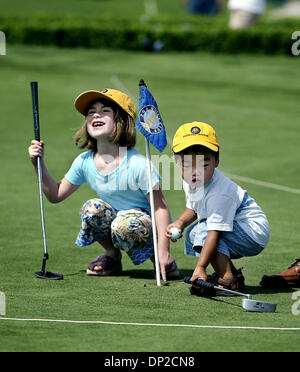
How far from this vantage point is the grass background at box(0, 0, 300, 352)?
4.71m

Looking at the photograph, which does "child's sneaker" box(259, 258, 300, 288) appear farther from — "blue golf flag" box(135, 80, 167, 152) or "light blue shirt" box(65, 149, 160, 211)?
"blue golf flag" box(135, 80, 167, 152)

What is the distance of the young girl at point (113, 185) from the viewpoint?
607 cm

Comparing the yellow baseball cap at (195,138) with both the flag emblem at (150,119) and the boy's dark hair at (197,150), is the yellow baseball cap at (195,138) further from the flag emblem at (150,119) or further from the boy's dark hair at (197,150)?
the flag emblem at (150,119)

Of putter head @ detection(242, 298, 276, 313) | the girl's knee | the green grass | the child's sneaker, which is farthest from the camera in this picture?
the girl's knee

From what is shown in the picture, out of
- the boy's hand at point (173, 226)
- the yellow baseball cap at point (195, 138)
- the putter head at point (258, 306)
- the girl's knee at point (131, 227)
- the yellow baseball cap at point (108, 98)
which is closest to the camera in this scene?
the putter head at point (258, 306)

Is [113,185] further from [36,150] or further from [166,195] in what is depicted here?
[166,195]

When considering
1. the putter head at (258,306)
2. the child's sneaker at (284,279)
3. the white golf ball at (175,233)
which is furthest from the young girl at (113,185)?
the putter head at (258,306)

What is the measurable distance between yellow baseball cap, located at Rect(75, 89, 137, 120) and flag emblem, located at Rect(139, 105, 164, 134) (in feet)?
0.76

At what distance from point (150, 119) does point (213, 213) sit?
2.70 feet

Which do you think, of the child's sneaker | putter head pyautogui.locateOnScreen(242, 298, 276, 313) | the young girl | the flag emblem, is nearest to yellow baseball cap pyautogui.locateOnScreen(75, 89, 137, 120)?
the young girl

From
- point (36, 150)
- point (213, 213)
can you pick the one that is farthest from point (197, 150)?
point (36, 150)

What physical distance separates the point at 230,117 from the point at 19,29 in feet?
26.3

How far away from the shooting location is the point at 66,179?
21.0ft

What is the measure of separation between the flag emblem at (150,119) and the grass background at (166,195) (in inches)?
40.2
